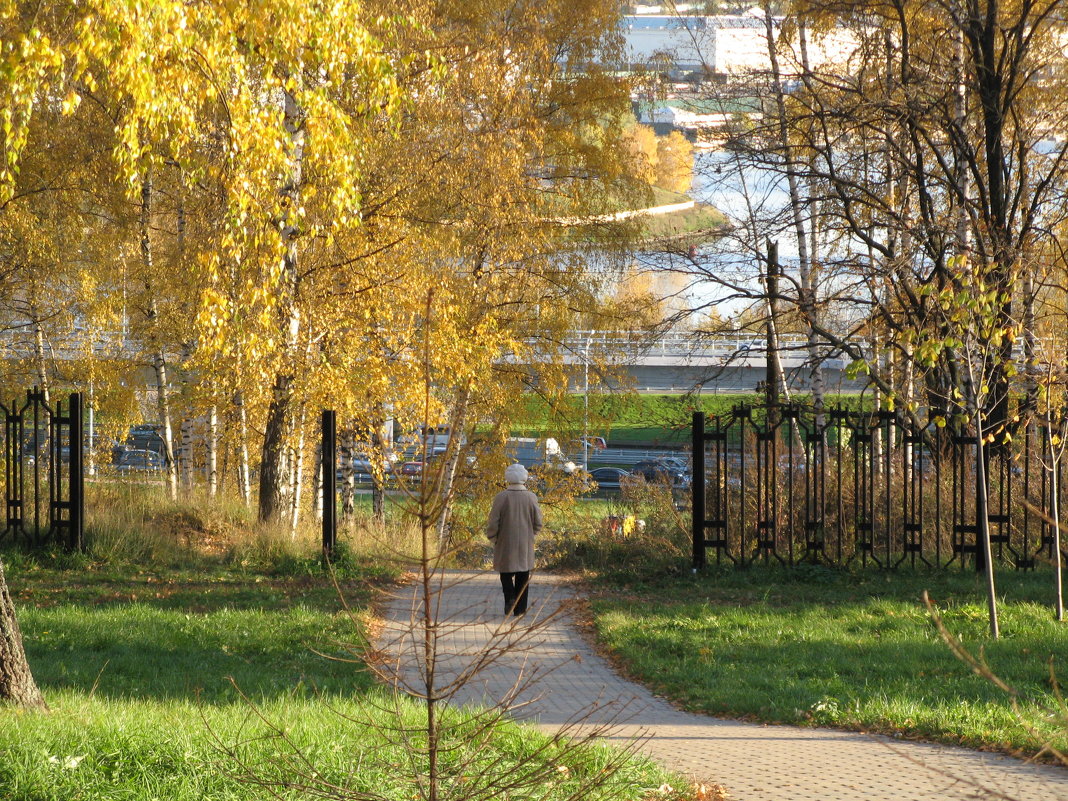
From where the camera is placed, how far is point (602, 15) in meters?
23.6

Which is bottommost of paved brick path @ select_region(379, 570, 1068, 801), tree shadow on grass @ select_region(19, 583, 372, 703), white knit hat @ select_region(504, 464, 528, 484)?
paved brick path @ select_region(379, 570, 1068, 801)

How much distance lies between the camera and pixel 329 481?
1379cm

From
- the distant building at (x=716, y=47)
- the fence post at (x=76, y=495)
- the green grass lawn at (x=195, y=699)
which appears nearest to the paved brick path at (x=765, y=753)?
the green grass lawn at (x=195, y=699)

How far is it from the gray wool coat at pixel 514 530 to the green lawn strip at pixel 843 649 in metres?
1.06

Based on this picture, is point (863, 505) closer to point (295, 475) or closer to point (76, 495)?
point (295, 475)

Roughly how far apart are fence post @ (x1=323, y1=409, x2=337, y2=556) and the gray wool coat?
338 cm

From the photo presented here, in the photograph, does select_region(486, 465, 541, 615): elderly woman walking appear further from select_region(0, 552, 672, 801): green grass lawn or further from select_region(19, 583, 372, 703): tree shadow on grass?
select_region(19, 583, 372, 703): tree shadow on grass

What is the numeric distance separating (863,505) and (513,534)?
5.08 metres

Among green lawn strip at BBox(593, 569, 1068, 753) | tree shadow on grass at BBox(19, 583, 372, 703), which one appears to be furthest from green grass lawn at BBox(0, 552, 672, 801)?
green lawn strip at BBox(593, 569, 1068, 753)

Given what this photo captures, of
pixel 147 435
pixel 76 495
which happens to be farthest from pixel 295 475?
pixel 147 435

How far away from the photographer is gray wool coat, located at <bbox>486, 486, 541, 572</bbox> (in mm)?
Result: 10945

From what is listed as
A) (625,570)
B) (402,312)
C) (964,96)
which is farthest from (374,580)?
(964,96)

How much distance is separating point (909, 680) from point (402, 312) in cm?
1006

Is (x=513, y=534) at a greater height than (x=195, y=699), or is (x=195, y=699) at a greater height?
(x=513, y=534)
